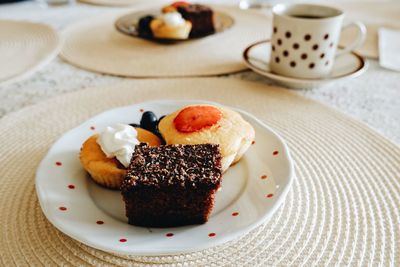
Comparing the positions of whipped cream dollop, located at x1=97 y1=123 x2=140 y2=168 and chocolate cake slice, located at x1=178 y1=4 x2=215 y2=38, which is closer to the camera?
whipped cream dollop, located at x1=97 y1=123 x2=140 y2=168

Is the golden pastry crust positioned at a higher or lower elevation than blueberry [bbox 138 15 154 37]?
lower

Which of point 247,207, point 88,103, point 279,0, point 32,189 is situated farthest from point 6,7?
point 247,207

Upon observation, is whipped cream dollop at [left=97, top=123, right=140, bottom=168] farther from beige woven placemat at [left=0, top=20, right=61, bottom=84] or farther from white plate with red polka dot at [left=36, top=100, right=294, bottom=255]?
beige woven placemat at [left=0, top=20, right=61, bottom=84]

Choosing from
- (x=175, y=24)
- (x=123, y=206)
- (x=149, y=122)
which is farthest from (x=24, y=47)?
(x=123, y=206)

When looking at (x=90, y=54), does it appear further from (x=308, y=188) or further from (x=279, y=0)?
(x=279, y=0)

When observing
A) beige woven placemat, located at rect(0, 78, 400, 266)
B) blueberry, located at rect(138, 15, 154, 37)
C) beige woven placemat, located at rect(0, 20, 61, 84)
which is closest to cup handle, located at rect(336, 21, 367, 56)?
beige woven placemat, located at rect(0, 78, 400, 266)

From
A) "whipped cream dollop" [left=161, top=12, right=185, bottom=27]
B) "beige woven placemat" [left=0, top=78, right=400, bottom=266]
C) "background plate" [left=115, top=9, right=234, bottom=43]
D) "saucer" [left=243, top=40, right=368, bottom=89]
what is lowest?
"beige woven placemat" [left=0, top=78, right=400, bottom=266]

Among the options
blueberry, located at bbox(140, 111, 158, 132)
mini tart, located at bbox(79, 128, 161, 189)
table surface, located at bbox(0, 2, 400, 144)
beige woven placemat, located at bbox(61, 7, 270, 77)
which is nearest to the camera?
mini tart, located at bbox(79, 128, 161, 189)
